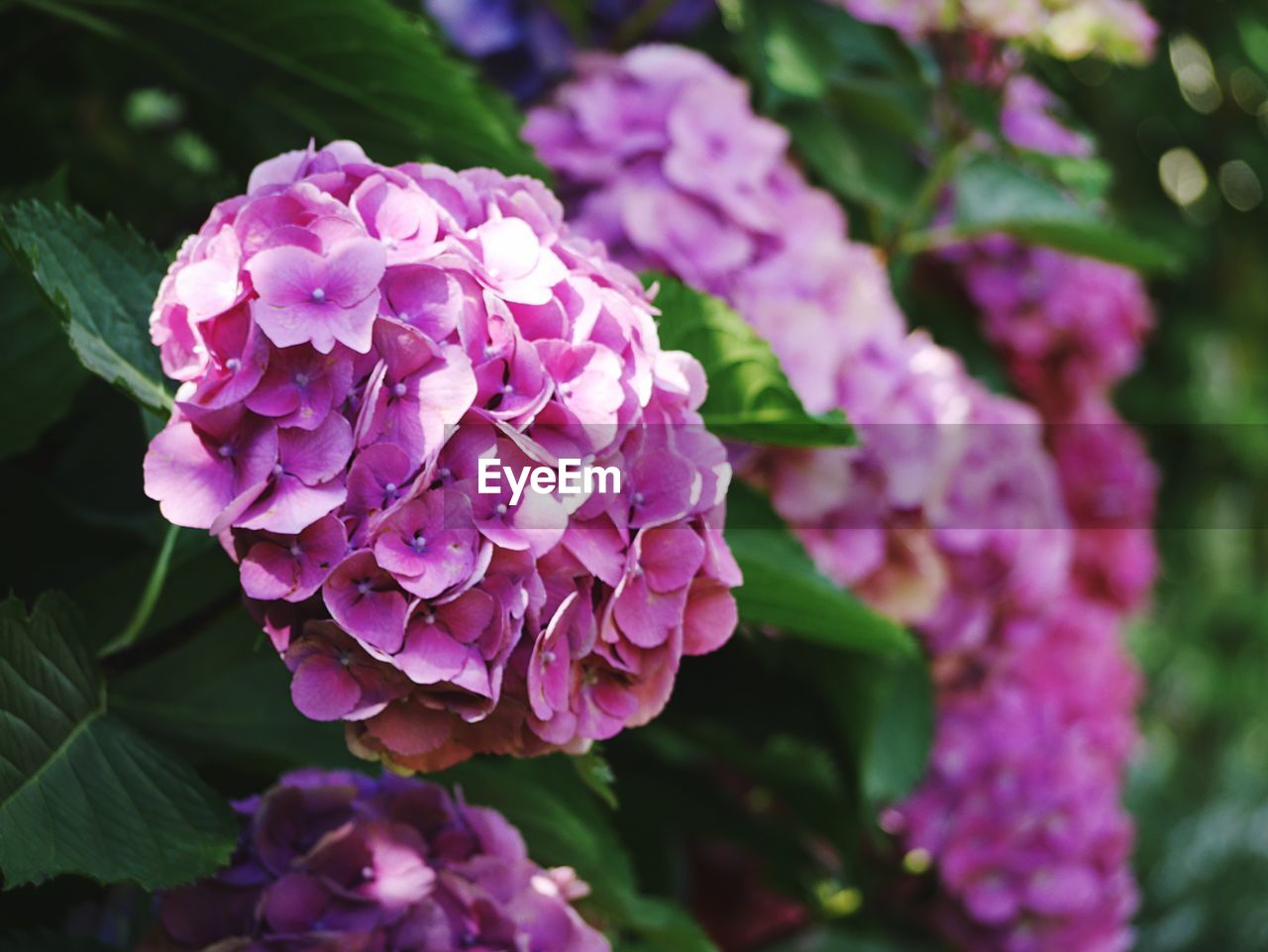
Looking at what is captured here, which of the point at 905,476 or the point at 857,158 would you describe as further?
the point at 857,158

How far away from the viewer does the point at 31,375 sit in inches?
29.3

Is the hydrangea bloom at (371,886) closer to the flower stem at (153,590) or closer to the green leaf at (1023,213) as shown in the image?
the flower stem at (153,590)

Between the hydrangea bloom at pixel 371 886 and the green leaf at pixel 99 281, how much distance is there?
21cm

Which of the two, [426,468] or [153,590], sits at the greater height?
[426,468]

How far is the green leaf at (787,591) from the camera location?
712 mm

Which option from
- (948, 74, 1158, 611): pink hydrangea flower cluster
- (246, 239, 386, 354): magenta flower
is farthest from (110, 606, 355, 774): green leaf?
(948, 74, 1158, 611): pink hydrangea flower cluster

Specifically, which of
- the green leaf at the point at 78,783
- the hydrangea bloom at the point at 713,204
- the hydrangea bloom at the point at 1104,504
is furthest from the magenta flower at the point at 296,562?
the hydrangea bloom at the point at 1104,504

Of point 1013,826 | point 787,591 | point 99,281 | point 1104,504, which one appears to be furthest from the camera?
point 1104,504

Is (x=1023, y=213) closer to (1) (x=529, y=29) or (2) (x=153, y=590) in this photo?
(1) (x=529, y=29)

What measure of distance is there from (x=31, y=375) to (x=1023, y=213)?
2.61 ft

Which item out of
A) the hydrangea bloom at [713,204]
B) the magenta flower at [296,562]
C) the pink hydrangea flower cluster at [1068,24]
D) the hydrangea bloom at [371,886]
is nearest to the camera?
the magenta flower at [296,562]

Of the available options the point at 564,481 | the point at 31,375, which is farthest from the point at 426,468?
the point at 31,375

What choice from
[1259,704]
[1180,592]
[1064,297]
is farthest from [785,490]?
[1259,704]

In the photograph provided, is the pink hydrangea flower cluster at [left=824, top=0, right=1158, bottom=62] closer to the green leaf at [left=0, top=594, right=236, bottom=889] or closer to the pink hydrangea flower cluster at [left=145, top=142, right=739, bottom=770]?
the pink hydrangea flower cluster at [left=145, top=142, right=739, bottom=770]
